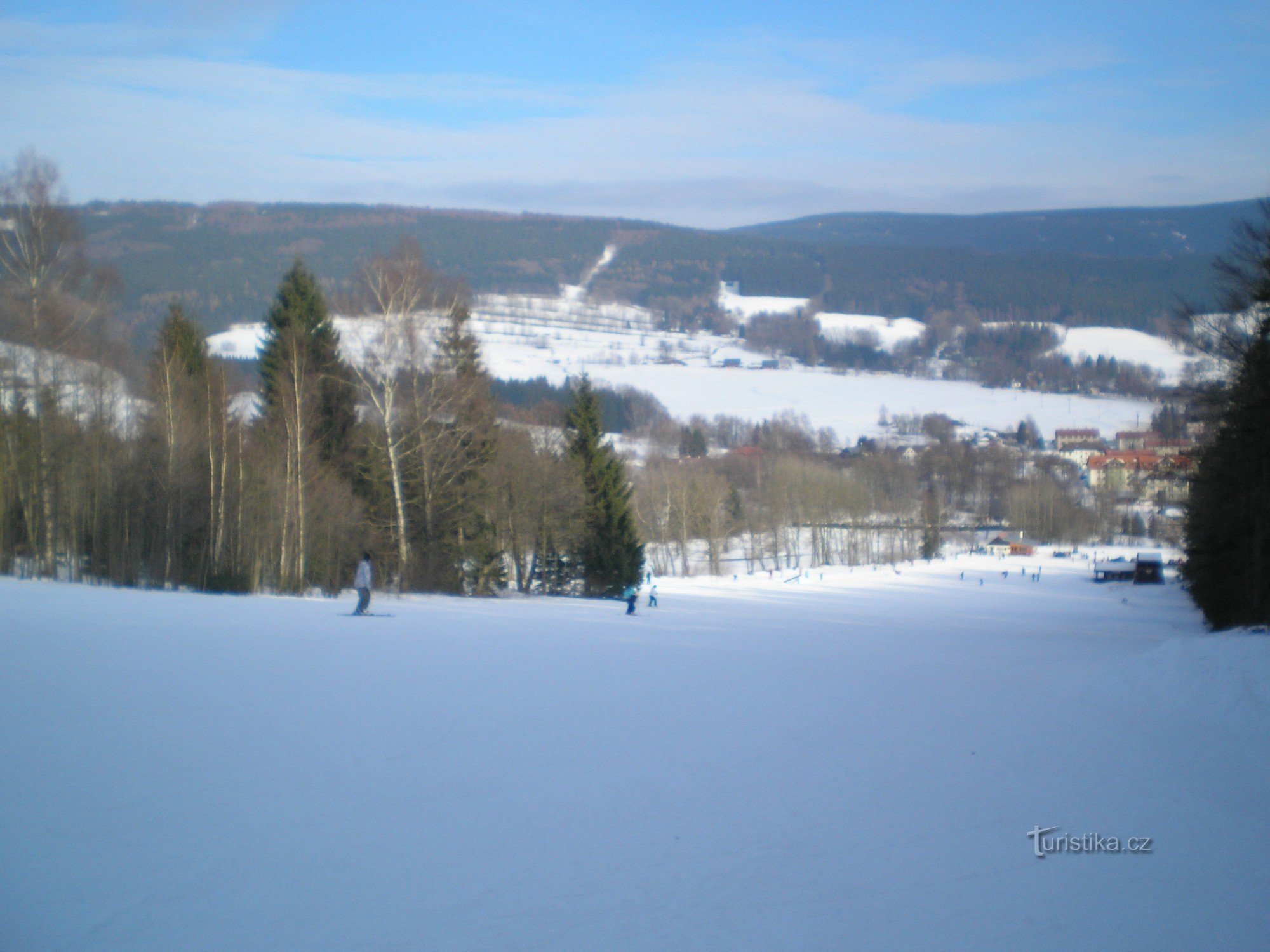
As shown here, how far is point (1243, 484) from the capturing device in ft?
77.0

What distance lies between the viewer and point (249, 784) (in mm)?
6977

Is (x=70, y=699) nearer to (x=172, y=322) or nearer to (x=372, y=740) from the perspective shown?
(x=372, y=740)

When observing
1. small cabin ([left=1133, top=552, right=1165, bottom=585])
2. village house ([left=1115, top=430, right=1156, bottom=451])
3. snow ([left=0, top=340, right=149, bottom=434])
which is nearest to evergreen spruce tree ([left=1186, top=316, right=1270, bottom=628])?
small cabin ([left=1133, top=552, right=1165, bottom=585])

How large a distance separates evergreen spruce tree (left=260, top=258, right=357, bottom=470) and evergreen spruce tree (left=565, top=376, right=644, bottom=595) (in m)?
10.0

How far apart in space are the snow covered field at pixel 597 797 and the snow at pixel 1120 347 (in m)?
156

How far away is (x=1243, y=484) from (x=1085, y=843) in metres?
21.2

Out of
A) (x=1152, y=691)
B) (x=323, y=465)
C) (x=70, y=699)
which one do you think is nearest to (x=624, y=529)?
(x=323, y=465)

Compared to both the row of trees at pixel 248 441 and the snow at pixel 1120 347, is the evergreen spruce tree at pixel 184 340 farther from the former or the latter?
the snow at pixel 1120 347

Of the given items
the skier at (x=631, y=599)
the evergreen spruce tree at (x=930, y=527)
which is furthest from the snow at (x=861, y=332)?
the skier at (x=631, y=599)

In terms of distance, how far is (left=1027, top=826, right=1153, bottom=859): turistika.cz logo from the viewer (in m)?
6.68

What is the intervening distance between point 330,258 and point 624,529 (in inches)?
1421

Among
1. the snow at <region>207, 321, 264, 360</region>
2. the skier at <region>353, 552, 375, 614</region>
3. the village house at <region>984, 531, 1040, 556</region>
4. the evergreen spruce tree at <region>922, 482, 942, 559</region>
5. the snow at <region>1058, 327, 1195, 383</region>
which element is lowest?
the village house at <region>984, 531, 1040, 556</region>

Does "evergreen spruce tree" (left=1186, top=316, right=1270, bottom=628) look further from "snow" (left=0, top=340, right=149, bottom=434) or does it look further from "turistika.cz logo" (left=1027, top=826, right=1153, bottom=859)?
"snow" (left=0, top=340, right=149, bottom=434)

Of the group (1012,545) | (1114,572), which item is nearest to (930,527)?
(1012,545)
